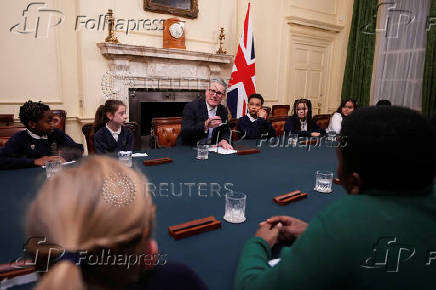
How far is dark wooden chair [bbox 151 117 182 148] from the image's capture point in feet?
9.85

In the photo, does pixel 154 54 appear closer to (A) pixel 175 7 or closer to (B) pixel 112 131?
(A) pixel 175 7

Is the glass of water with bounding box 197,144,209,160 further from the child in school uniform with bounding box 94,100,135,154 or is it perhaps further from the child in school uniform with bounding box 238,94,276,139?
the child in school uniform with bounding box 238,94,276,139

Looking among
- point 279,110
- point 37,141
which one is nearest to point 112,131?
point 37,141

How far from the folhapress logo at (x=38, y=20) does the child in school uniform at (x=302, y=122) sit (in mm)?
3297

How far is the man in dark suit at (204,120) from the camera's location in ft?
9.12

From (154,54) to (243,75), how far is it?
153cm

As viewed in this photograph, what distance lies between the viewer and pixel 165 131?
3059 millimetres

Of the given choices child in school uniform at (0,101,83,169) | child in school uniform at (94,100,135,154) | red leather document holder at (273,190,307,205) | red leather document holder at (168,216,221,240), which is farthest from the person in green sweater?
child in school uniform at (94,100,135,154)

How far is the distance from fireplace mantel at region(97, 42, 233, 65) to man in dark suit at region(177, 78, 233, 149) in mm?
1900

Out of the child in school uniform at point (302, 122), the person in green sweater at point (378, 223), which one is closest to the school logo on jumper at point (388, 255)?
the person in green sweater at point (378, 223)

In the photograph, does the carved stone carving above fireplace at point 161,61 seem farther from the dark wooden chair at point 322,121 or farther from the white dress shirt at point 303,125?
the white dress shirt at point 303,125

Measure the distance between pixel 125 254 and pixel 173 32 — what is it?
4559 millimetres

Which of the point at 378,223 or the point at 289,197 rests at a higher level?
the point at 378,223

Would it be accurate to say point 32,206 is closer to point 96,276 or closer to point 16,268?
point 96,276
